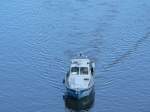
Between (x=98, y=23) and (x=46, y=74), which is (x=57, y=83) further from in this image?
(x=98, y=23)

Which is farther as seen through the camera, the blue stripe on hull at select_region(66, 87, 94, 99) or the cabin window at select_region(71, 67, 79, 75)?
the cabin window at select_region(71, 67, 79, 75)

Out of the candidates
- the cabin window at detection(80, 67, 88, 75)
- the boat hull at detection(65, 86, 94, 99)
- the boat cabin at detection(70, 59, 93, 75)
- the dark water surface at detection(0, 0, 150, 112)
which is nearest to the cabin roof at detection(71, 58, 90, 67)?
the boat cabin at detection(70, 59, 93, 75)

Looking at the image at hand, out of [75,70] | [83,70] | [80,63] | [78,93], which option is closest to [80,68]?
[83,70]

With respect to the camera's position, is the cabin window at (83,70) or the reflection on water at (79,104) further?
the cabin window at (83,70)

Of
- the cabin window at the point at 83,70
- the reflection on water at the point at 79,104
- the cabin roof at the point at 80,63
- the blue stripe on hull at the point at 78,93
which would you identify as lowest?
the reflection on water at the point at 79,104

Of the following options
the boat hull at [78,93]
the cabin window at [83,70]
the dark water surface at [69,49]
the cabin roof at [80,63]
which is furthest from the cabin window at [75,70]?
the dark water surface at [69,49]

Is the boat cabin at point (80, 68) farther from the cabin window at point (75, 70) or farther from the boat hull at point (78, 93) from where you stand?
the boat hull at point (78, 93)

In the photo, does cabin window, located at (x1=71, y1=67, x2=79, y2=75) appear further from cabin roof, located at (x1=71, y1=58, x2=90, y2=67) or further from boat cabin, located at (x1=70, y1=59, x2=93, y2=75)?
cabin roof, located at (x1=71, y1=58, x2=90, y2=67)

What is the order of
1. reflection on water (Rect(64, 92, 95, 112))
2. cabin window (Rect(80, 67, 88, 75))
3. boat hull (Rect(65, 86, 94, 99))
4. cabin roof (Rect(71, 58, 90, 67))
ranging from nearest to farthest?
boat hull (Rect(65, 86, 94, 99)) < reflection on water (Rect(64, 92, 95, 112)) < cabin window (Rect(80, 67, 88, 75)) < cabin roof (Rect(71, 58, 90, 67))
